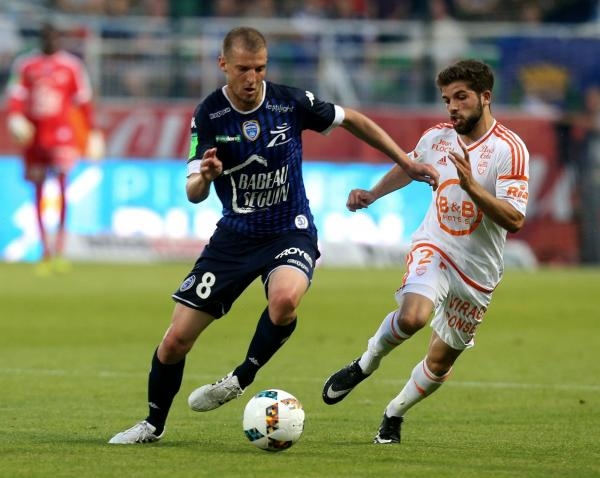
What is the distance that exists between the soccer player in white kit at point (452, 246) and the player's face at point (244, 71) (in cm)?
85

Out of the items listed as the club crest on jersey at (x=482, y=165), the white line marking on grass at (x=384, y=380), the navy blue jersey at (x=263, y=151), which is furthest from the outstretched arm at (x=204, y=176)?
the white line marking on grass at (x=384, y=380)

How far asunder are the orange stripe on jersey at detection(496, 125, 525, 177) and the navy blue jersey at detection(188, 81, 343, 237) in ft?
2.90

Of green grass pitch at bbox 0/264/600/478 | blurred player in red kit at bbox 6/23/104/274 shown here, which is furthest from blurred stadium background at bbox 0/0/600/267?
green grass pitch at bbox 0/264/600/478

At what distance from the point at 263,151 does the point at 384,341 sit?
1.19 metres

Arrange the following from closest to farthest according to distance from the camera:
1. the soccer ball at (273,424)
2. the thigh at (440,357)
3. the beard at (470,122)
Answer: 1. the soccer ball at (273,424)
2. the beard at (470,122)
3. the thigh at (440,357)

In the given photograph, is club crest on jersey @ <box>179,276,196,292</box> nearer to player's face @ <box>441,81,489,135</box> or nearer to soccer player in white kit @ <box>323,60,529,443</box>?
soccer player in white kit @ <box>323,60,529,443</box>

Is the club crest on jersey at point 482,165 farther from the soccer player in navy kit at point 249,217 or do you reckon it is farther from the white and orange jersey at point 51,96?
the white and orange jersey at point 51,96

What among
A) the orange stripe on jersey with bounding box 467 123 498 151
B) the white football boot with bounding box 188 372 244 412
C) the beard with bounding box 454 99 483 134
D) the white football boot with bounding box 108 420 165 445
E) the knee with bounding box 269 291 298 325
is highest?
the beard with bounding box 454 99 483 134

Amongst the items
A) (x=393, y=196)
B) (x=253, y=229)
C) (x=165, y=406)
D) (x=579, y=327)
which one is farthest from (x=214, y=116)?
(x=393, y=196)

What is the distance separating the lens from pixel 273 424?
6.87 meters

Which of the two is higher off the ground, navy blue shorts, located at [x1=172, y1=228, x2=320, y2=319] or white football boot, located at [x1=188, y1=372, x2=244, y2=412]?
navy blue shorts, located at [x1=172, y1=228, x2=320, y2=319]

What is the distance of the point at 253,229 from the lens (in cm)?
746

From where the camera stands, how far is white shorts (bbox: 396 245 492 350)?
749 cm

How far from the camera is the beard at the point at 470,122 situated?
24.5ft
